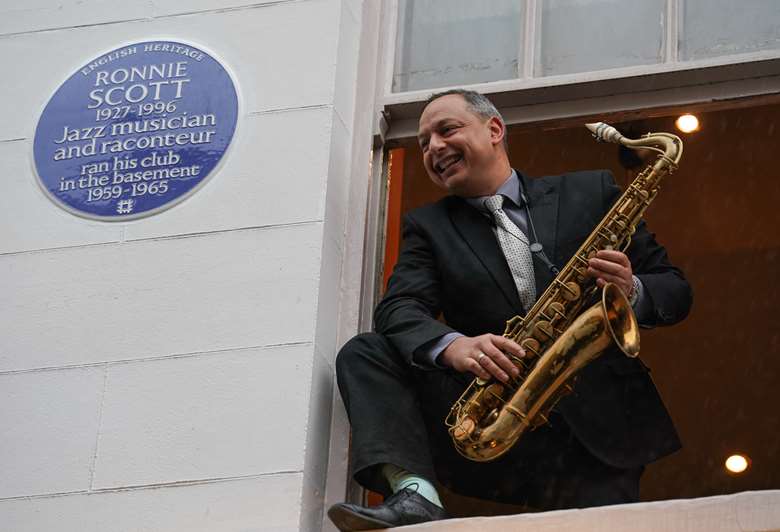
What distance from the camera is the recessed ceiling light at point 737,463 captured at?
9.94 metres

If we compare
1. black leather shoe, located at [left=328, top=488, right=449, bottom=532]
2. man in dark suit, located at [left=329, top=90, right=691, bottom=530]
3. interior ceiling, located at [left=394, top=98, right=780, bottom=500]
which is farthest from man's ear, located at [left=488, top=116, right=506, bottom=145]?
interior ceiling, located at [left=394, top=98, right=780, bottom=500]

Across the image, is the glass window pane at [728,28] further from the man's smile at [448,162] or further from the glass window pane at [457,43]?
the man's smile at [448,162]

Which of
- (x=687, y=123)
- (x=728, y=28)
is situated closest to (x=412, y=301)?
(x=728, y=28)

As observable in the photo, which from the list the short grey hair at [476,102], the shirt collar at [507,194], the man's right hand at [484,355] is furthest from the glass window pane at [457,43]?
the man's right hand at [484,355]

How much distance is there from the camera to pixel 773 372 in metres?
9.65

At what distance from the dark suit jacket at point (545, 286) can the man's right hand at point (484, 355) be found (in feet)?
0.33

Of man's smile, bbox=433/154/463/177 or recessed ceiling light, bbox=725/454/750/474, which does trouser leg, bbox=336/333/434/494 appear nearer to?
man's smile, bbox=433/154/463/177

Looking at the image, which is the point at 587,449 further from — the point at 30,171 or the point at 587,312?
the point at 30,171

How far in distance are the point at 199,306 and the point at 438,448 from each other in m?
1.00

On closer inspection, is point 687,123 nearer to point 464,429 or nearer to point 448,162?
point 448,162

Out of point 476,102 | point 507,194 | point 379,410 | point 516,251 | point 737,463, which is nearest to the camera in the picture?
point 379,410

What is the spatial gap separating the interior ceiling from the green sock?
12.4 feet

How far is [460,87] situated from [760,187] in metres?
3.17

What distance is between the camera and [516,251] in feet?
20.6
